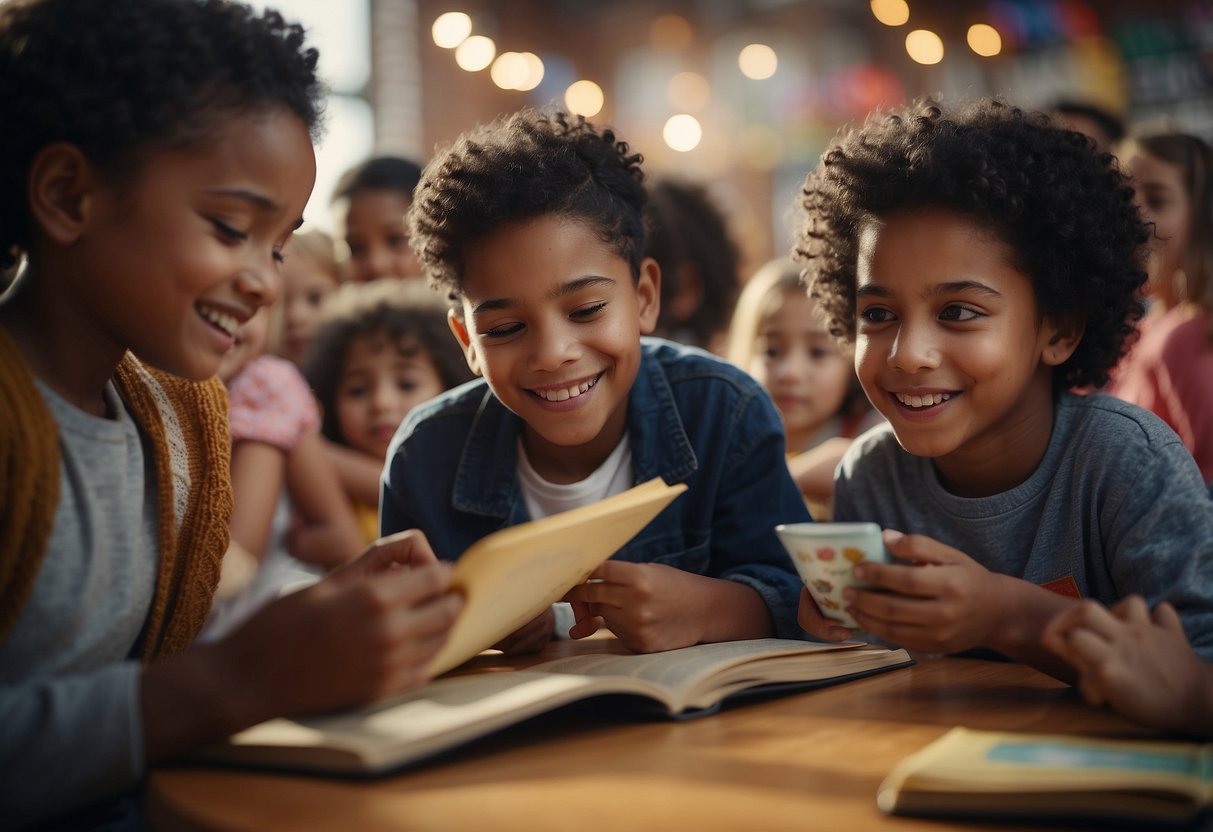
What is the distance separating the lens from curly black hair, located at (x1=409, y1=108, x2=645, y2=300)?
1.62m

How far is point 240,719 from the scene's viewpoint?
2.99 feet

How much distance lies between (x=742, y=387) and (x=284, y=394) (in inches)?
50.5

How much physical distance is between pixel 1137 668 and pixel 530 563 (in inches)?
21.2

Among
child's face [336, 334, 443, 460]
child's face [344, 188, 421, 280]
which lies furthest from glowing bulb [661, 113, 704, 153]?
child's face [336, 334, 443, 460]

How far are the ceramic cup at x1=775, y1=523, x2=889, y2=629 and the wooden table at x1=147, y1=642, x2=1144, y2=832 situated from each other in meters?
0.12

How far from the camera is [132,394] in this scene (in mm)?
1269

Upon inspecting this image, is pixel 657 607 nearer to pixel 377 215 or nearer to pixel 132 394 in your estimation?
pixel 132 394

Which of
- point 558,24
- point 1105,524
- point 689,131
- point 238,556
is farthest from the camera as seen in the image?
point 558,24

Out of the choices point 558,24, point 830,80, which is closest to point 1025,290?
point 830,80

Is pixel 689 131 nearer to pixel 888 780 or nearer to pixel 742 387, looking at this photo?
pixel 742 387

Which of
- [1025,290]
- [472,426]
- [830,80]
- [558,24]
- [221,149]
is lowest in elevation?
[472,426]

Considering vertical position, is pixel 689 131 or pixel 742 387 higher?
pixel 689 131

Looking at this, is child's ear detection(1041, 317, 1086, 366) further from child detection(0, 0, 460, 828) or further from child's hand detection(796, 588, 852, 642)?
child detection(0, 0, 460, 828)

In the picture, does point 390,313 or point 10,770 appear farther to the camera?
point 390,313
